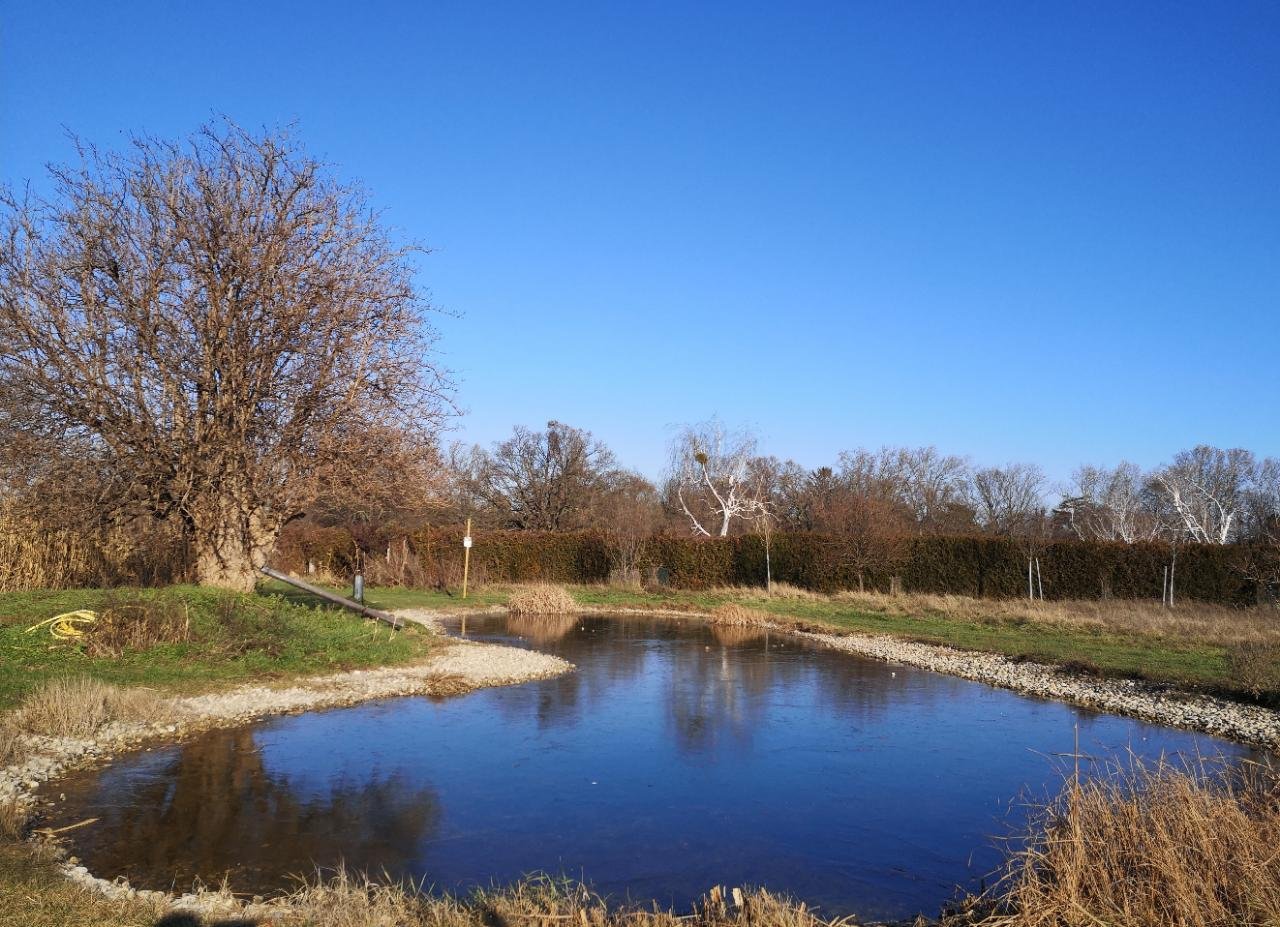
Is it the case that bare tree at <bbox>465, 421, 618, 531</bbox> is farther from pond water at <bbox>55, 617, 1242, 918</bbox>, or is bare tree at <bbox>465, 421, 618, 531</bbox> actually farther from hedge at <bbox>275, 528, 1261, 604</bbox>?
pond water at <bbox>55, 617, 1242, 918</bbox>

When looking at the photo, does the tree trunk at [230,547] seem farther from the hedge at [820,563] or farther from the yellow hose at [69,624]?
the hedge at [820,563]

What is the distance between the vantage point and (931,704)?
1419 cm

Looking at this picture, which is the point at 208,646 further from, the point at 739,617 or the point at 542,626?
the point at 739,617

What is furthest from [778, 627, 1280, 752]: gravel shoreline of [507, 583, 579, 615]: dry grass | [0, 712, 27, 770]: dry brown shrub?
[0, 712, 27, 770]: dry brown shrub

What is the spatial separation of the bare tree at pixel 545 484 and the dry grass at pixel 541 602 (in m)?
22.7

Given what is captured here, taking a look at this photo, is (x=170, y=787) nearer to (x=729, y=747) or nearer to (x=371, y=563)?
(x=729, y=747)

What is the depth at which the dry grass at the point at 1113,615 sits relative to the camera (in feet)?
62.4

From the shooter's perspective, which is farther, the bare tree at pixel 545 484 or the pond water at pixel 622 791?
the bare tree at pixel 545 484

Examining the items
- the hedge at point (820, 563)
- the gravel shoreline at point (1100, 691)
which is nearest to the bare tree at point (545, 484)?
the hedge at point (820, 563)

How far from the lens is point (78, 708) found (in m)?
9.96

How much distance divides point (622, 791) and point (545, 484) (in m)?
44.4

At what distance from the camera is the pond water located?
693 centimetres

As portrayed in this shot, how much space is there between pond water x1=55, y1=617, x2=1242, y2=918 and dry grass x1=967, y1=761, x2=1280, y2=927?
58.2 inches

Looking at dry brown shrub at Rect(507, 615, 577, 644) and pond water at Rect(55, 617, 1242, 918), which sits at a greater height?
dry brown shrub at Rect(507, 615, 577, 644)
